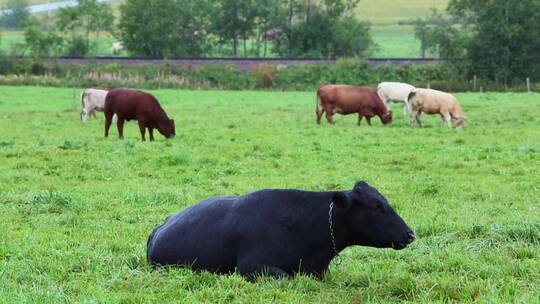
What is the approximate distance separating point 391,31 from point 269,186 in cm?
14956

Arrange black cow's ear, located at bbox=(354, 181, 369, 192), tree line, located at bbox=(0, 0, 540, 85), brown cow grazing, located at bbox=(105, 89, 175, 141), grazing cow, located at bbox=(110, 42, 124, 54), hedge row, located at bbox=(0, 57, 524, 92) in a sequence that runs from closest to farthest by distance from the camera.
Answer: black cow's ear, located at bbox=(354, 181, 369, 192)
brown cow grazing, located at bbox=(105, 89, 175, 141)
hedge row, located at bbox=(0, 57, 524, 92)
tree line, located at bbox=(0, 0, 540, 85)
grazing cow, located at bbox=(110, 42, 124, 54)

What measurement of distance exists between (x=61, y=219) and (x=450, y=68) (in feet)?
196

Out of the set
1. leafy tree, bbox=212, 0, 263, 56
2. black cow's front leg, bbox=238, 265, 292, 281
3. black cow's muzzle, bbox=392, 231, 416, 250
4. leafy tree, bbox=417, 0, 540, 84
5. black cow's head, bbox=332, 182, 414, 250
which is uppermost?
leafy tree, bbox=212, 0, 263, 56

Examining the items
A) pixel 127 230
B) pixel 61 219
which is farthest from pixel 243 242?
pixel 61 219

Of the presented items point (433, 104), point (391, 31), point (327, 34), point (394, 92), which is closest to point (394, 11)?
point (391, 31)

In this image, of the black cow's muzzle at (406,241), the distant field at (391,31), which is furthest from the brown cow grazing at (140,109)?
the distant field at (391,31)

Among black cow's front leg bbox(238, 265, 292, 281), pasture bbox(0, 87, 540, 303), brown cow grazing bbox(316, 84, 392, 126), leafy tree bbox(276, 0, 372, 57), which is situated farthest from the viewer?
leafy tree bbox(276, 0, 372, 57)

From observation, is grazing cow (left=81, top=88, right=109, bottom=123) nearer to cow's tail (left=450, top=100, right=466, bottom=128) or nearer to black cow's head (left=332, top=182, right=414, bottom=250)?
cow's tail (left=450, top=100, right=466, bottom=128)

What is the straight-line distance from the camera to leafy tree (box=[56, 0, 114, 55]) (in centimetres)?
9294

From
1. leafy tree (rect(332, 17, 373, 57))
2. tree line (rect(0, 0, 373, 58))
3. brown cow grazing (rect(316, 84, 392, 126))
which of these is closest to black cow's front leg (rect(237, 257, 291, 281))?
brown cow grazing (rect(316, 84, 392, 126))

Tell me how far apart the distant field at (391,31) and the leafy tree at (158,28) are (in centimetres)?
1477

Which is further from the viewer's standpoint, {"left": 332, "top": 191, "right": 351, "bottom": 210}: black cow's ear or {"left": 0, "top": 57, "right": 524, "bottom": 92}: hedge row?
{"left": 0, "top": 57, "right": 524, "bottom": 92}: hedge row

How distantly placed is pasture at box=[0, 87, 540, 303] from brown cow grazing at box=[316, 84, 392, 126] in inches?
36.1

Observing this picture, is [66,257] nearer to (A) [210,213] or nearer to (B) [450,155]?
(A) [210,213]
